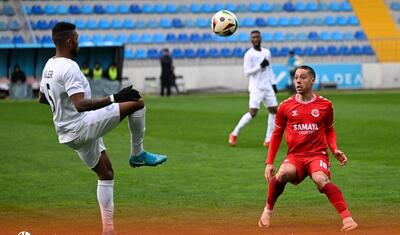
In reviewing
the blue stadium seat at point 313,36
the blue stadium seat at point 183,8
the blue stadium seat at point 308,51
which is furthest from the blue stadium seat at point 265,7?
the blue stadium seat at point 183,8

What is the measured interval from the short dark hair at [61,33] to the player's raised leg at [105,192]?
133 cm

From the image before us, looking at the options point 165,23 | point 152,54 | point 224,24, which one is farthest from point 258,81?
point 165,23

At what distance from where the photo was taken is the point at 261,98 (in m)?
21.2

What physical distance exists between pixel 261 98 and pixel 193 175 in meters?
5.50

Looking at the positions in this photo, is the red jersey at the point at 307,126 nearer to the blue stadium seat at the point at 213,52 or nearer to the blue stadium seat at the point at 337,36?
the blue stadium seat at the point at 213,52

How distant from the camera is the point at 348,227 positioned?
33.4ft

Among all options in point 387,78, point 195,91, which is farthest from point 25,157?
point 387,78

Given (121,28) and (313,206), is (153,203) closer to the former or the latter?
(313,206)

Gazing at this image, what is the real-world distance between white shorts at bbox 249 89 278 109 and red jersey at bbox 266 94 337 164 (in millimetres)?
10348

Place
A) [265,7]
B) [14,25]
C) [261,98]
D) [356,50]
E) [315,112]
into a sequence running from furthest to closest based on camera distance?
[265,7] < [356,50] < [14,25] < [261,98] < [315,112]

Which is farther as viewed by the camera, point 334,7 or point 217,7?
point 334,7

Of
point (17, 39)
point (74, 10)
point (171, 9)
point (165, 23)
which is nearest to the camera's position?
point (17, 39)

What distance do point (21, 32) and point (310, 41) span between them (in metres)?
14.7

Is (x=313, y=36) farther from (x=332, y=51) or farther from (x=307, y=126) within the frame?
(x=307, y=126)
